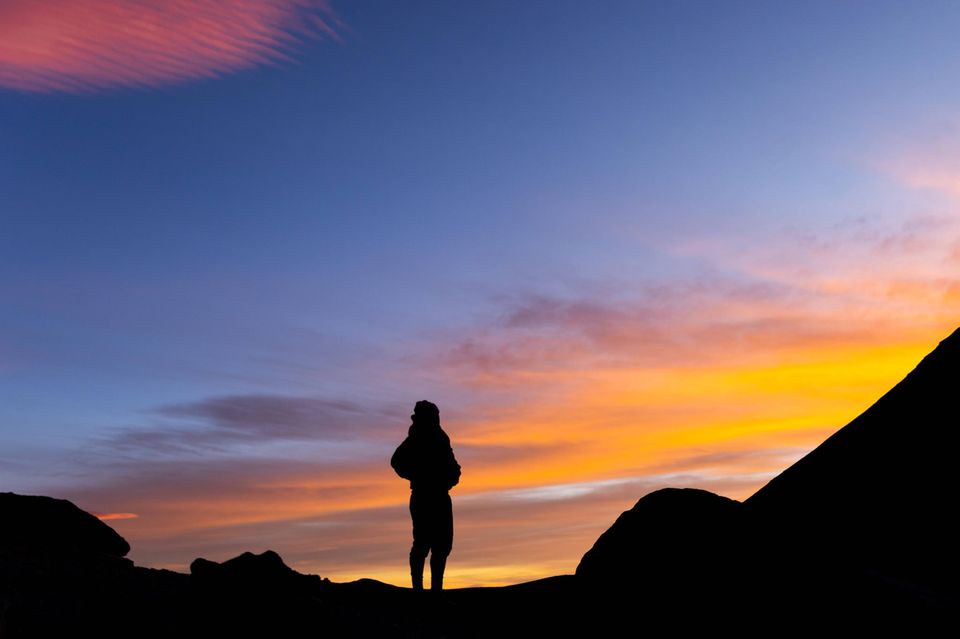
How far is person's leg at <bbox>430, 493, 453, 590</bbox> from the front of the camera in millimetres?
13469

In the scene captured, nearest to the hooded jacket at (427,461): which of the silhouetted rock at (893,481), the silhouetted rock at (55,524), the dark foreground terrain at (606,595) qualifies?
the dark foreground terrain at (606,595)

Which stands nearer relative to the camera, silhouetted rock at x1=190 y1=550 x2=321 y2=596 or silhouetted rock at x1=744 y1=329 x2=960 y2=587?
silhouetted rock at x1=190 y1=550 x2=321 y2=596

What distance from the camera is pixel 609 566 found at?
9.29 m

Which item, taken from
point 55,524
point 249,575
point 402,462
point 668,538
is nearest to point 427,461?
point 402,462

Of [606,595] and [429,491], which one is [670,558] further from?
[429,491]

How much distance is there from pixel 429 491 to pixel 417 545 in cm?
80

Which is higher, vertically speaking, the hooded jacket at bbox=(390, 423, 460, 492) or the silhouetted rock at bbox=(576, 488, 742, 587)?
the hooded jacket at bbox=(390, 423, 460, 492)

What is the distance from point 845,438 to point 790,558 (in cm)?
1080

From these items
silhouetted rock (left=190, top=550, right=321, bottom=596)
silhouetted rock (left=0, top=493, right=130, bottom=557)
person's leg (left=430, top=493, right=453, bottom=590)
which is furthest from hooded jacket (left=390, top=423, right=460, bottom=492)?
silhouetted rock (left=0, top=493, right=130, bottom=557)

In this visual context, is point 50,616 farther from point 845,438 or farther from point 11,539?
point 845,438

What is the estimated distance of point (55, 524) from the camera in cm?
1612

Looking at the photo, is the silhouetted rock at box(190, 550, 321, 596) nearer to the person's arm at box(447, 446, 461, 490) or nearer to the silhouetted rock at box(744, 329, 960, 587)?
the person's arm at box(447, 446, 461, 490)

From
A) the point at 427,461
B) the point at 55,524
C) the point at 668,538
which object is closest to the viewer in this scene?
the point at 668,538

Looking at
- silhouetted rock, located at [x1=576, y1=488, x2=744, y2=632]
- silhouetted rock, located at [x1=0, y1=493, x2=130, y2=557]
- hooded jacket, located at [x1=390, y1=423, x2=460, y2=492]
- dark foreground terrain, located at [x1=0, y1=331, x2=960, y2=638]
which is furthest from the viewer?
silhouetted rock, located at [x1=0, y1=493, x2=130, y2=557]
